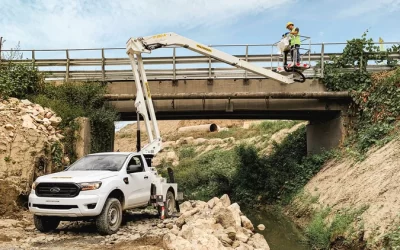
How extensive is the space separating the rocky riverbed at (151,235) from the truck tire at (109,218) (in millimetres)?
183

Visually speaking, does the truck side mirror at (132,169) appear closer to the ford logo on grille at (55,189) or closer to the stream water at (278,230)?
the ford logo on grille at (55,189)

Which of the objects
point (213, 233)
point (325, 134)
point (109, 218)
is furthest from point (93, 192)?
point (325, 134)

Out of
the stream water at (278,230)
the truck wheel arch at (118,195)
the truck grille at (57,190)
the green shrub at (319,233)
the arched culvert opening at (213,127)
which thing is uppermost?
the arched culvert opening at (213,127)

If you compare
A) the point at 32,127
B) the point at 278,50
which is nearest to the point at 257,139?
the point at 278,50

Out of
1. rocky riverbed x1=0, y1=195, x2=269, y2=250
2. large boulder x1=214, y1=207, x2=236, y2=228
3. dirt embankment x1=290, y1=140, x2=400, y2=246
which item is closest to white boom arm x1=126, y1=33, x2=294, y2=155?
rocky riverbed x1=0, y1=195, x2=269, y2=250

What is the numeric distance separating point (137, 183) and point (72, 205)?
219 cm

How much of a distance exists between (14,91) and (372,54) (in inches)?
661

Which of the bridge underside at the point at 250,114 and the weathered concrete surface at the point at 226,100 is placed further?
the bridge underside at the point at 250,114

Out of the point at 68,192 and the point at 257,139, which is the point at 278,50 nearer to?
the point at 68,192

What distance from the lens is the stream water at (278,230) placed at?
39.9ft

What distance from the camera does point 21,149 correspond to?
1343 centimetres

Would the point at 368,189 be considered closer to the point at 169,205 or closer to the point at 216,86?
the point at 169,205

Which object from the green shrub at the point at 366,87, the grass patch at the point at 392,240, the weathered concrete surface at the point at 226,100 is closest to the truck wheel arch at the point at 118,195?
the grass patch at the point at 392,240

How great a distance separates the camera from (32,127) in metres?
14.1
